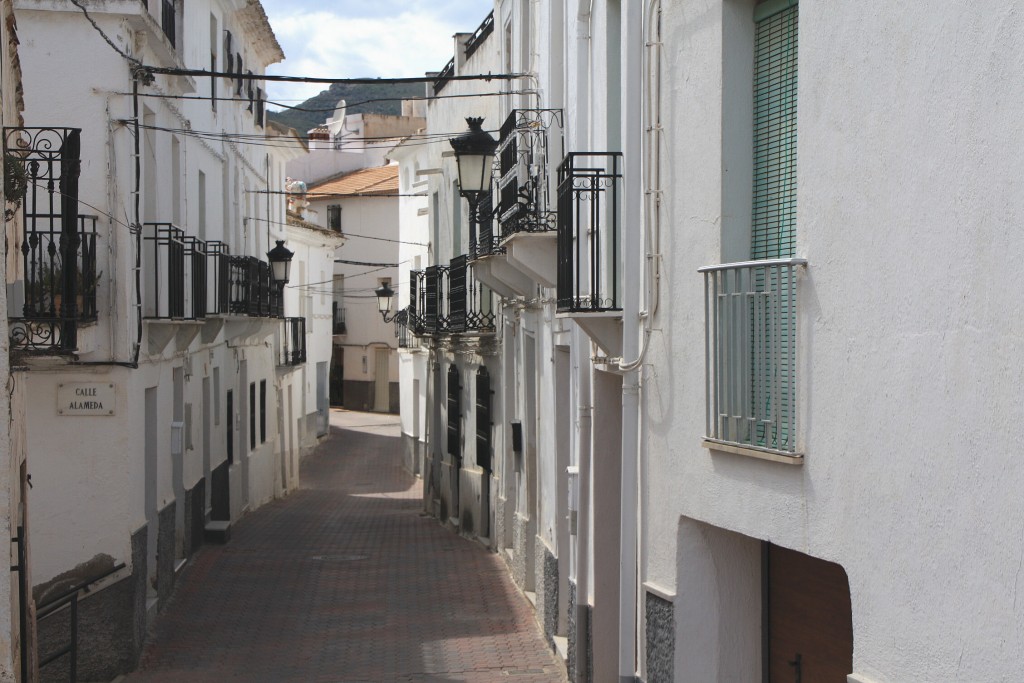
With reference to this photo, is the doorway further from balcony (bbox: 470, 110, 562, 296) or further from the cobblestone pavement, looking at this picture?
balcony (bbox: 470, 110, 562, 296)

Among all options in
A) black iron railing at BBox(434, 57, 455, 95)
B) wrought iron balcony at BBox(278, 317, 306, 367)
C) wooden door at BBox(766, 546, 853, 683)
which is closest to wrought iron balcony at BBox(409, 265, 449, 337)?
black iron railing at BBox(434, 57, 455, 95)

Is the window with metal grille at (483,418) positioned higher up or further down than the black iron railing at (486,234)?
further down

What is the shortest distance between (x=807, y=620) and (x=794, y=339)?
1.70m

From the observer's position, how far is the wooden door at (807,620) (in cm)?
694

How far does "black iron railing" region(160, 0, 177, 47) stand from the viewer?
641 inches

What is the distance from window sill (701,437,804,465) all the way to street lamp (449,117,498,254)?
7.13m

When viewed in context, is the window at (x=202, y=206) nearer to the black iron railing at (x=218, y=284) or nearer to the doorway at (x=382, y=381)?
the black iron railing at (x=218, y=284)

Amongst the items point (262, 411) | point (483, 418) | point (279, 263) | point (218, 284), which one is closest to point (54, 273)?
point (218, 284)

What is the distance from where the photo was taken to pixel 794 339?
655 centimetres

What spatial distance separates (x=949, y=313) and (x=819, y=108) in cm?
148

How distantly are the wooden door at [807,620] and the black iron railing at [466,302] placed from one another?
1228 centimetres

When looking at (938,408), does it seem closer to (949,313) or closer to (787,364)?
(949,313)

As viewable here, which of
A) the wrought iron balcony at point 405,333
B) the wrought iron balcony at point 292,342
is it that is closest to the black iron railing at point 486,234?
the wrought iron balcony at point 405,333

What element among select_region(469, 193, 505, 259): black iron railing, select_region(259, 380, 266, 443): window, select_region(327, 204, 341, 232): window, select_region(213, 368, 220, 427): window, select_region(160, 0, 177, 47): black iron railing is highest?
select_region(327, 204, 341, 232): window
